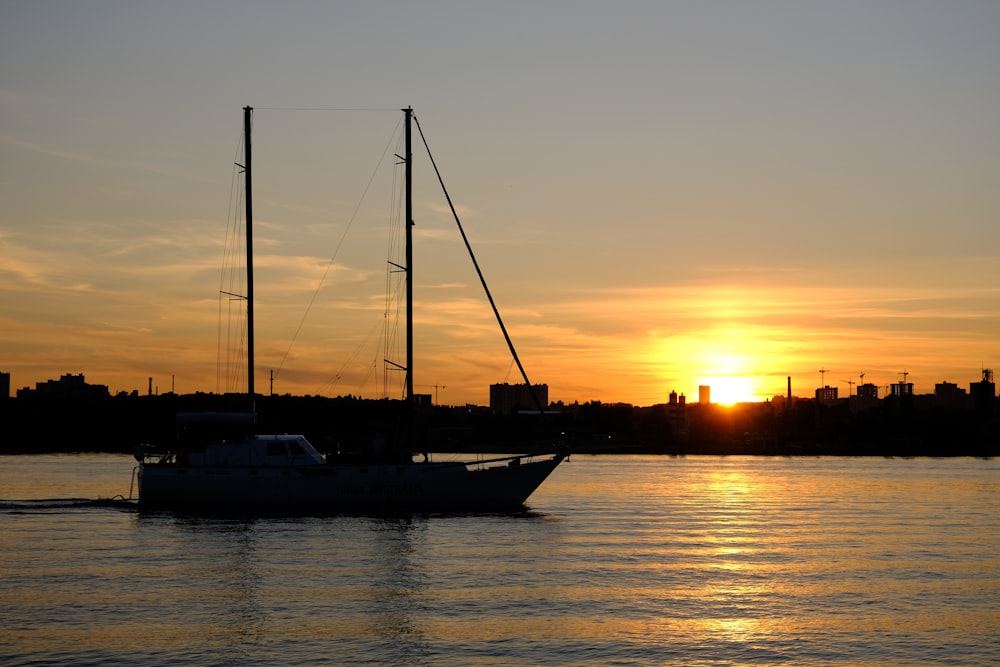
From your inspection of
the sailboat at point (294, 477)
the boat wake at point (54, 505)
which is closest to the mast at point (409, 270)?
the sailboat at point (294, 477)

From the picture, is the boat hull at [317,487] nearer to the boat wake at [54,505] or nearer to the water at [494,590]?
the water at [494,590]

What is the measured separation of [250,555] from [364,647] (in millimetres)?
20020

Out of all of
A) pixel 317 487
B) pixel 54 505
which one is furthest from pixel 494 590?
pixel 54 505

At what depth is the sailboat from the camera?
64500 mm

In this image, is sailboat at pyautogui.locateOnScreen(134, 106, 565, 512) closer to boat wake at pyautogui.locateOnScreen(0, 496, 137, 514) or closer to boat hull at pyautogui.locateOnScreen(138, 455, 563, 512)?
boat hull at pyautogui.locateOnScreen(138, 455, 563, 512)

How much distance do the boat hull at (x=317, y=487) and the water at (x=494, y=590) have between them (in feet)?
3.75

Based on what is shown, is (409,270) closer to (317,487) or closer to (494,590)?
(317,487)

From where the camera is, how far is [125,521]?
6556 cm

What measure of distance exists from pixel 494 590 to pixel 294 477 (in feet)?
87.9

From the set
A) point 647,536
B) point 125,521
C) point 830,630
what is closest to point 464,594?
point 830,630

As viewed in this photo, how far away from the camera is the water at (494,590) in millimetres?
30500

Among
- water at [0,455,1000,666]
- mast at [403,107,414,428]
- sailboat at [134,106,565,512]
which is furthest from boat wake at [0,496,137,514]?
mast at [403,107,414,428]

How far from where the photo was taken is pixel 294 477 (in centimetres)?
6469

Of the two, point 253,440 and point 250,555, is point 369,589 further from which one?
point 253,440
